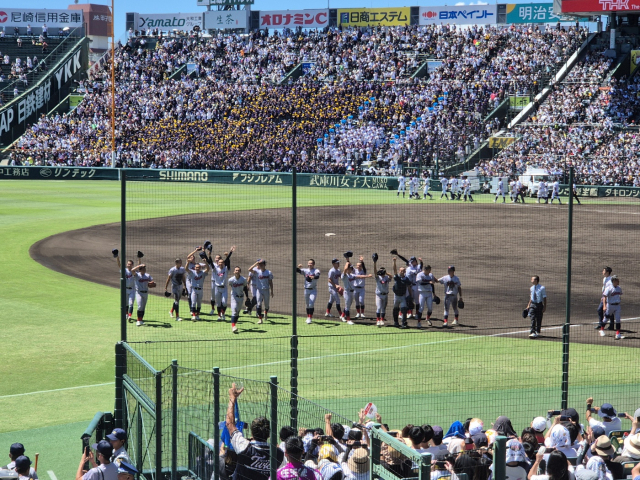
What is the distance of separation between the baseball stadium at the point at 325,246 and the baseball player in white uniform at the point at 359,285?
0.10 meters

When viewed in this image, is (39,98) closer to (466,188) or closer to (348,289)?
(466,188)

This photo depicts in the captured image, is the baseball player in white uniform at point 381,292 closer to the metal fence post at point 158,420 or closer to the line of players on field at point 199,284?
the line of players on field at point 199,284

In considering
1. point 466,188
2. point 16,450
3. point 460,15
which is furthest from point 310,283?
point 460,15

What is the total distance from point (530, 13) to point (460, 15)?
259 inches

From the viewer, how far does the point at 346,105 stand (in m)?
59.8

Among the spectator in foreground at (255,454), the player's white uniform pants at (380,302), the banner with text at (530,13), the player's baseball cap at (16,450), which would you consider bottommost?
the player's white uniform pants at (380,302)

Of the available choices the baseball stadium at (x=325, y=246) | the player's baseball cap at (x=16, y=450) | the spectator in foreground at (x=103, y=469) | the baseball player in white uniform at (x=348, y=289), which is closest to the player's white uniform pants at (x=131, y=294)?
the baseball stadium at (x=325, y=246)

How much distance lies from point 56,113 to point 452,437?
71.0 meters

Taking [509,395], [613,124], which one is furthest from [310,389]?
[613,124]

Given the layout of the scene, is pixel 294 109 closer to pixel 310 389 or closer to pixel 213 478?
pixel 310 389

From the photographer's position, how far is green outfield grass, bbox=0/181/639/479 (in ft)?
39.5

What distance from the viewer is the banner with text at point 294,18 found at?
75.3 metres

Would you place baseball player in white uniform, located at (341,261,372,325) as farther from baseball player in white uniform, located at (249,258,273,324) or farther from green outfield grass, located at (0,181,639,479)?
baseball player in white uniform, located at (249,258,273,324)

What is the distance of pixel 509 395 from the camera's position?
13.0m
